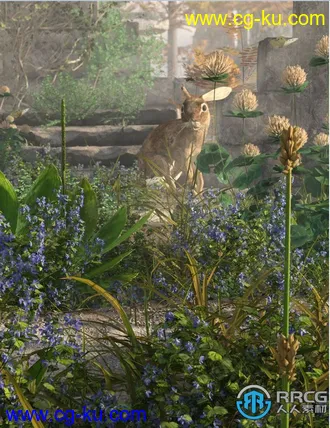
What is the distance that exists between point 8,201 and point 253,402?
2083mm

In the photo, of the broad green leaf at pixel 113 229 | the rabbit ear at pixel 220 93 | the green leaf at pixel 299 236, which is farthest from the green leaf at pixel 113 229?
the rabbit ear at pixel 220 93

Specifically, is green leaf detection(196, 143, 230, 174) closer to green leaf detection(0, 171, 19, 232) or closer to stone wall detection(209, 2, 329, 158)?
stone wall detection(209, 2, 329, 158)

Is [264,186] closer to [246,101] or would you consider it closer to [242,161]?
[242,161]

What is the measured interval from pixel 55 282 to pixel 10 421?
1.32 m

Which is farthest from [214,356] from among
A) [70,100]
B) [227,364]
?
[70,100]

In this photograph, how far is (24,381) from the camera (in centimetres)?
289

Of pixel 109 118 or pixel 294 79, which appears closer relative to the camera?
pixel 294 79

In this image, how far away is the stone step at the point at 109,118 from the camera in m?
8.93

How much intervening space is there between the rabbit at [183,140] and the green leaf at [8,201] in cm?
164

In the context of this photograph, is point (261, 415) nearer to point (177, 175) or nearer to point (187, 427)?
point (187, 427)

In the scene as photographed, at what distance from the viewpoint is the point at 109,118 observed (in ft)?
29.2

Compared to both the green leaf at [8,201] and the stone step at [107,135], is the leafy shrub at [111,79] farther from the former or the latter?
the green leaf at [8,201]

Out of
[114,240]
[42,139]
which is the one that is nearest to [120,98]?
[42,139]

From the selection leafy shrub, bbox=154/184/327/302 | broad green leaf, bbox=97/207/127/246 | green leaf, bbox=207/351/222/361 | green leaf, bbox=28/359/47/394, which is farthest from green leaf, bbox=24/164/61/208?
green leaf, bbox=207/351/222/361
